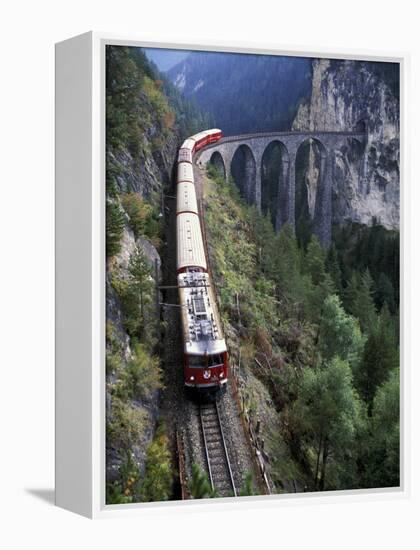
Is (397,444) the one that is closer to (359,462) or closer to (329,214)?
(359,462)

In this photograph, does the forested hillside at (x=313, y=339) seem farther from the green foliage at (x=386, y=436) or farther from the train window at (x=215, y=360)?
the train window at (x=215, y=360)

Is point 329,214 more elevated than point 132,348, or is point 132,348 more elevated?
point 329,214

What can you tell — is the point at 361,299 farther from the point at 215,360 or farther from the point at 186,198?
the point at 186,198

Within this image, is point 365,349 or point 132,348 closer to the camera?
point 132,348

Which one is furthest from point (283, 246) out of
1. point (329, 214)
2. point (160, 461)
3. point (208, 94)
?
point (160, 461)

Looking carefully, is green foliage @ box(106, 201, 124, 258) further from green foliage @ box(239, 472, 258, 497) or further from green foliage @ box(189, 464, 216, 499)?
green foliage @ box(239, 472, 258, 497)

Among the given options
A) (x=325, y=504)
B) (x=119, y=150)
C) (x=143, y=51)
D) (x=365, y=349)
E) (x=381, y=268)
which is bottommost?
(x=325, y=504)

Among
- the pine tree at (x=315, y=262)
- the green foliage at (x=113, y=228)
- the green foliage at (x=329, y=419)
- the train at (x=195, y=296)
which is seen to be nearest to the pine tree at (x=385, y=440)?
the green foliage at (x=329, y=419)
